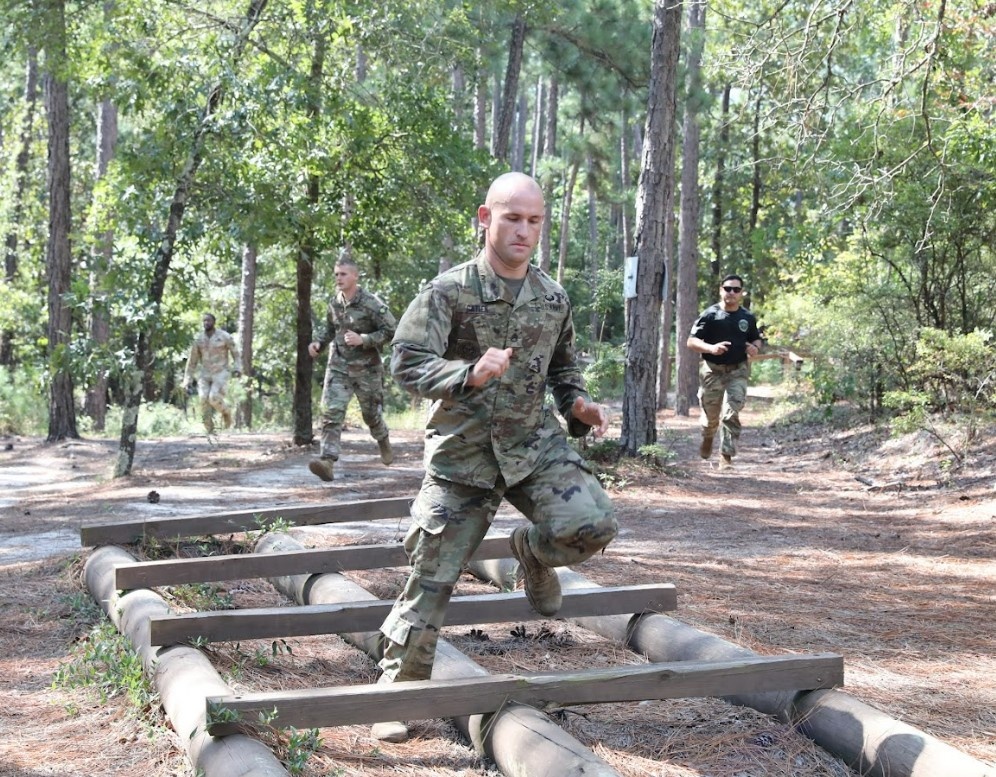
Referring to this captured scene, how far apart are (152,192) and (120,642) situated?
9.79 m

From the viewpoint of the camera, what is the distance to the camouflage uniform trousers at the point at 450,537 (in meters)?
4.38

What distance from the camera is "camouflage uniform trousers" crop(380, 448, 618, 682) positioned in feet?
14.4

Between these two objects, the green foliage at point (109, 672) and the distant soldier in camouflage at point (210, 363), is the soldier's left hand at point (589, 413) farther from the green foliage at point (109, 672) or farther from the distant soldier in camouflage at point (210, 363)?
the distant soldier in camouflage at point (210, 363)

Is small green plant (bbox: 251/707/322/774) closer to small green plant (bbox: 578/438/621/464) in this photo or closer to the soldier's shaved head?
the soldier's shaved head

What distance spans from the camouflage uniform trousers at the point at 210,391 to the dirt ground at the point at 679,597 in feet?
10.1

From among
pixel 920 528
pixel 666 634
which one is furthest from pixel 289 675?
pixel 920 528

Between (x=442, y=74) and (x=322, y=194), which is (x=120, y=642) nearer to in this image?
(x=322, y=194)

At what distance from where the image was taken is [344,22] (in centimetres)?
1546

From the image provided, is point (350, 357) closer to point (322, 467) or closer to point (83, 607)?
point (322, 467)

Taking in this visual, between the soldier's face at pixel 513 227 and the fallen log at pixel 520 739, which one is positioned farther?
the soldier's face at pixel 513 227

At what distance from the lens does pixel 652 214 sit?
13.3 metres

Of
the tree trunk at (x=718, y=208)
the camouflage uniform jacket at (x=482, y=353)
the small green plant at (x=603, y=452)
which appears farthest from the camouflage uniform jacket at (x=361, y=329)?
the tree trunk at (x=718, y=208)

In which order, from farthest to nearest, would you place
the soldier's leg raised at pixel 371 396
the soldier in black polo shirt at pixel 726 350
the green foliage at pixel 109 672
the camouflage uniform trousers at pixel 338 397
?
the soldier in black polo shirt at pixel 726 350, the soldier's leg raised at pixel 371 396, the camouflage uniform trousers at pixel 338 397, the green foliage at pixel 109 672

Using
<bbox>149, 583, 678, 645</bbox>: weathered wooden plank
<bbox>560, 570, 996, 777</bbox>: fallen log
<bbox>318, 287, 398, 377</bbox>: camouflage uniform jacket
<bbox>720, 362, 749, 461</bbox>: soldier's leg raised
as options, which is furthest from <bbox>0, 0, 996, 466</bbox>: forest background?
<bbox>560, 570, 996, 777</bbox>: fallen log
